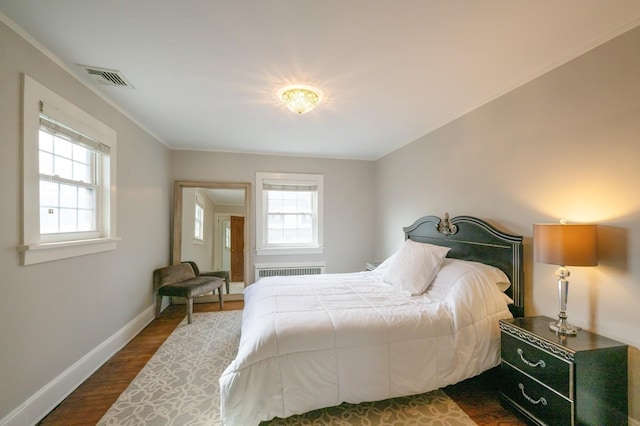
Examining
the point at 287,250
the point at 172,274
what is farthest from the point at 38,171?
the point at 287,250

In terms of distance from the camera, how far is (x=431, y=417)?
177 centimetres

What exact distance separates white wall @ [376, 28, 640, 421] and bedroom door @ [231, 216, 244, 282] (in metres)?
3.34

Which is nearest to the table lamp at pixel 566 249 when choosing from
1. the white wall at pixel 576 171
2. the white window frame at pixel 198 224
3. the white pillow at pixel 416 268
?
the white wall at pixel 576 171

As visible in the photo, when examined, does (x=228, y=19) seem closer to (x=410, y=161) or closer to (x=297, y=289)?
(x=297, y=289)

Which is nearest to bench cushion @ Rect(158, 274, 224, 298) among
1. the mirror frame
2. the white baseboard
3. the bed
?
the white baseboard

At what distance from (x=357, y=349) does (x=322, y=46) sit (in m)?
2.04

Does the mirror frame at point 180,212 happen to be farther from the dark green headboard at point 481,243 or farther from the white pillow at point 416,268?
the dark green headboard at point 481,243

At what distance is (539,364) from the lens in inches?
63.2

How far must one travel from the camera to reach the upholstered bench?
134 inches

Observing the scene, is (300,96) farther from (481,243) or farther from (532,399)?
(532,399)

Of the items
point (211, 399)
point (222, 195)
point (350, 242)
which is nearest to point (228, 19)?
point (211, 399)

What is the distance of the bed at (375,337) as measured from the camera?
1628 millimetres

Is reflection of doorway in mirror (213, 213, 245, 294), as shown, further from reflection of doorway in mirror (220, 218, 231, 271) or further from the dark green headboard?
the dark green headboard

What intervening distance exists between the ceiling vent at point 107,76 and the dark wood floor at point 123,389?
8.29 ft
